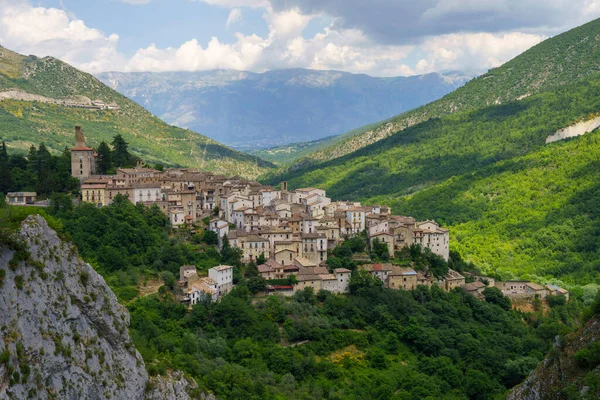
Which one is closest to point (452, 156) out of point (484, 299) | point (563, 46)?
point (563, 46)

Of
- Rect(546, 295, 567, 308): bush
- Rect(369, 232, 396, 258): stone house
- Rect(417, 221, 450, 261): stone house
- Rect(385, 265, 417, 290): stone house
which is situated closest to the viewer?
Rect(385, 265, 417, 290): stone house

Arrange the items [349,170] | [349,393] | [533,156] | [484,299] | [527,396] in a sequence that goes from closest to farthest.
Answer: [527,396]
[349,393]
[484,299]
[533,156]
[349,170]

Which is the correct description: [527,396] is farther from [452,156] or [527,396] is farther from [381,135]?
[381,135]

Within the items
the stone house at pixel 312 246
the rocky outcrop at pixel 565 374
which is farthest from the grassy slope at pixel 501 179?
the rocky outcrop at pixel 565 374

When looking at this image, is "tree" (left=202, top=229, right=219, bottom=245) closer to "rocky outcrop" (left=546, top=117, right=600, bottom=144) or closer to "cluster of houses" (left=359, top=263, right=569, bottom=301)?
"cluster of houses" (left=359, top=263, right=569, bottom=301)

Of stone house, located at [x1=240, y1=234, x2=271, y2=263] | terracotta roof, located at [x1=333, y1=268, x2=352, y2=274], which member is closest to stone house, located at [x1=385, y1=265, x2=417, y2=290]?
terracotta roof, located at [x1=333, y1=268, x2=352, y2=274]

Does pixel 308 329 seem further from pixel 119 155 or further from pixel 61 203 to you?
pixel 119 155

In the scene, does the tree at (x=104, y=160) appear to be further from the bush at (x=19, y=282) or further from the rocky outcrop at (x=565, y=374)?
the rocky outcrop at (x=565, y=374)
